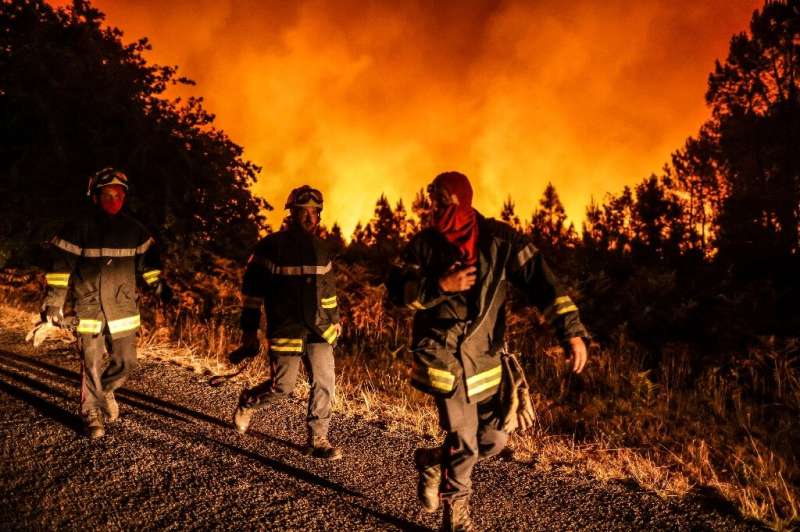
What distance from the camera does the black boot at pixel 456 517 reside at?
2.77 m

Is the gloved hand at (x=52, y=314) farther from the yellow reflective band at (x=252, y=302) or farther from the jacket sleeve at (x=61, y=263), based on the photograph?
the yellow reflective band at (x=252, y=302)

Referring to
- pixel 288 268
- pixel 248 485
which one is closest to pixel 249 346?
pixel 288 268

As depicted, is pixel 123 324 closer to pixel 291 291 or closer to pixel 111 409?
pixel 111 409

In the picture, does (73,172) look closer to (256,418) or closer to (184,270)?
(184,270)

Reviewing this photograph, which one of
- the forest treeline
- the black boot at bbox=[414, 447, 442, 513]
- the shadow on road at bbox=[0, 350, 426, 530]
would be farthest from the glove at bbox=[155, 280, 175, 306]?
the forest treeline

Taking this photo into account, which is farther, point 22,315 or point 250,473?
point 22,315

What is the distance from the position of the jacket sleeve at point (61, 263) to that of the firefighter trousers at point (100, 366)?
387 mm

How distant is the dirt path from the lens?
2871 millimetres

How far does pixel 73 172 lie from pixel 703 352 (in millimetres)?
12414

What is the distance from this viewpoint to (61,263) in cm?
406

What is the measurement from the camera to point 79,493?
3.05m

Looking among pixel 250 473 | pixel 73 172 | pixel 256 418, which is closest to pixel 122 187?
pixel 256 418

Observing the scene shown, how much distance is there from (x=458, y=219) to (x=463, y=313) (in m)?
0.52

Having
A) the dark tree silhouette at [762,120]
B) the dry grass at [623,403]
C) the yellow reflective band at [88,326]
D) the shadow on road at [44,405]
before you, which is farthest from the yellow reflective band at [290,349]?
the dark tree silhouette at [762,120]
